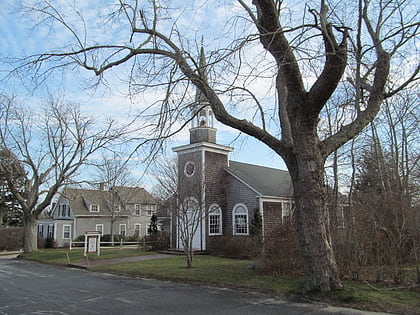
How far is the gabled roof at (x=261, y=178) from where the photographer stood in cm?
2265

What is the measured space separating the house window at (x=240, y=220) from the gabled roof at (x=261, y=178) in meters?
1.65

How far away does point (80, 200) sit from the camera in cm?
4128

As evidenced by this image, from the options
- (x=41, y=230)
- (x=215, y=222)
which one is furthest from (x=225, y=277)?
(x=41, y=230)

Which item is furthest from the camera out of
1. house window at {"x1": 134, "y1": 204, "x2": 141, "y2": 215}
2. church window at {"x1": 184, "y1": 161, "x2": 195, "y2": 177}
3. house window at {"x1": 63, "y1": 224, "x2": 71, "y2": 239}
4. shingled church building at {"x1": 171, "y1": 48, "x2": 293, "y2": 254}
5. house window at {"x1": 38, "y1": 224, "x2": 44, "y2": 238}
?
house window at {"x1": 134, "y1": 204, "x2": 141, "y2": 215}

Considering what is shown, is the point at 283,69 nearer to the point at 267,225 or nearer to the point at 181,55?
the point at 181,55

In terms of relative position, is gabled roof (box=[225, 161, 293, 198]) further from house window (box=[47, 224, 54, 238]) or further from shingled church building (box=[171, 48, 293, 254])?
house window (box=[47, 224, 54, 238])

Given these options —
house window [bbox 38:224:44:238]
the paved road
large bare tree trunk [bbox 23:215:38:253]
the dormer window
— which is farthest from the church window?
house window [bbox 38:224:44:238]

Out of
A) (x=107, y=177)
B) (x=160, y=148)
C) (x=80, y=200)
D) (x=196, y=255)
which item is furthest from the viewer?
(x=80, y=200)

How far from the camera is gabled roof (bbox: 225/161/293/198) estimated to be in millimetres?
22648

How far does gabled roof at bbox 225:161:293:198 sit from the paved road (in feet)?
37.8

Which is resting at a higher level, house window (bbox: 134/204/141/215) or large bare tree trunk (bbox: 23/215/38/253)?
house window (bbox: 134/204/141/215)

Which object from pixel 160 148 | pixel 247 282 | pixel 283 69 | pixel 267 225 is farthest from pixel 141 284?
pixel 267 225

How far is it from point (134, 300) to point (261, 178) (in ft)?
60.5

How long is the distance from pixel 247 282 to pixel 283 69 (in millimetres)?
6325
